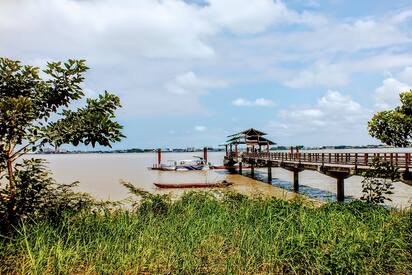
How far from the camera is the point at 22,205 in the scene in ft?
21.0

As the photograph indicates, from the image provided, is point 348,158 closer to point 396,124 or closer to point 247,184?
point 396,124

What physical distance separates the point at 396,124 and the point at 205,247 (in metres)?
20.9

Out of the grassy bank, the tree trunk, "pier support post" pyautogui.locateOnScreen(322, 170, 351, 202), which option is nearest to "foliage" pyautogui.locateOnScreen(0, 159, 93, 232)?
the tree trunk

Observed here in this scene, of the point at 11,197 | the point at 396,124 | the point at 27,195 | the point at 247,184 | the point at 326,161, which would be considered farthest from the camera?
the point at 247,184

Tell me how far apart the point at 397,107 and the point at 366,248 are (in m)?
20.3

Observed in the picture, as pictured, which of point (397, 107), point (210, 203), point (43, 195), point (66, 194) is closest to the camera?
point (43, 195)

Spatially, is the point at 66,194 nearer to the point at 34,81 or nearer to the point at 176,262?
the point at 34,81

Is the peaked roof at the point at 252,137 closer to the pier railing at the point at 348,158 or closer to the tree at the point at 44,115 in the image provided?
the pier railing at the point at 348,158

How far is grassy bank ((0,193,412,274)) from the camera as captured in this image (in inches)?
223

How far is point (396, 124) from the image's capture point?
23.4m

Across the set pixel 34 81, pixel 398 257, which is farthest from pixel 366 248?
pixel 34 81

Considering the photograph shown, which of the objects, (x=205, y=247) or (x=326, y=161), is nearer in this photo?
(x=205, y=247)

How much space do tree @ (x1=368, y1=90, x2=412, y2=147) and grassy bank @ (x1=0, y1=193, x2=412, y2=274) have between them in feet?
54.8

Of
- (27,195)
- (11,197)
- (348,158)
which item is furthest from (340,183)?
(11,197)
